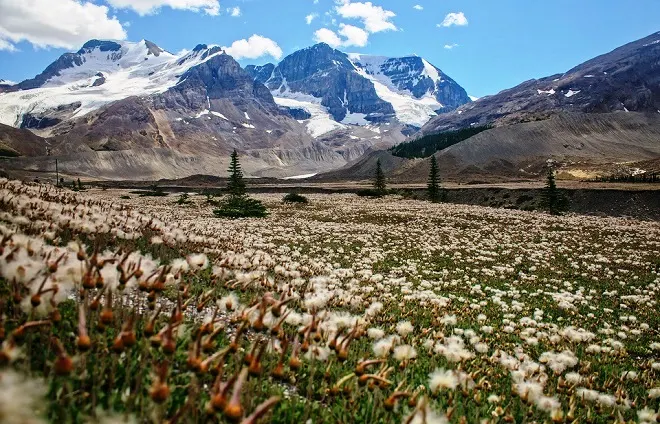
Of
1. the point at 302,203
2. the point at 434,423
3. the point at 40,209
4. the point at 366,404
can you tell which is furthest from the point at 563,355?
the point at 302,203

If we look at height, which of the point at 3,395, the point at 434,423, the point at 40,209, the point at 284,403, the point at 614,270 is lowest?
the point at 614,270

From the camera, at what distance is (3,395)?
201 centimetres

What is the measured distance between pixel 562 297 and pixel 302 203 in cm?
4800

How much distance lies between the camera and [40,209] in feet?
31.0

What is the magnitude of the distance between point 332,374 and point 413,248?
17388 millimetres

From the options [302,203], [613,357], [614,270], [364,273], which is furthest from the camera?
[302,203]

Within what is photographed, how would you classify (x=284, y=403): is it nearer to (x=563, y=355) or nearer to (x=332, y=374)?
(x=332, y=374)

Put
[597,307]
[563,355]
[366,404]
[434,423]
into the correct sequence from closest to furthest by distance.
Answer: [434,423] → [366,404] → [563,355] → [597,307]

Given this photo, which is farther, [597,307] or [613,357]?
[597,307]

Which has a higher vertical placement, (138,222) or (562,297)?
(138,222)

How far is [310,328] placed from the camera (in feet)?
13.8

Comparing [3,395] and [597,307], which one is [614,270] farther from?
[3,395]

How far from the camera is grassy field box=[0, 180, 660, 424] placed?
3379mm

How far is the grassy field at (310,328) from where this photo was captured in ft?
11.1
